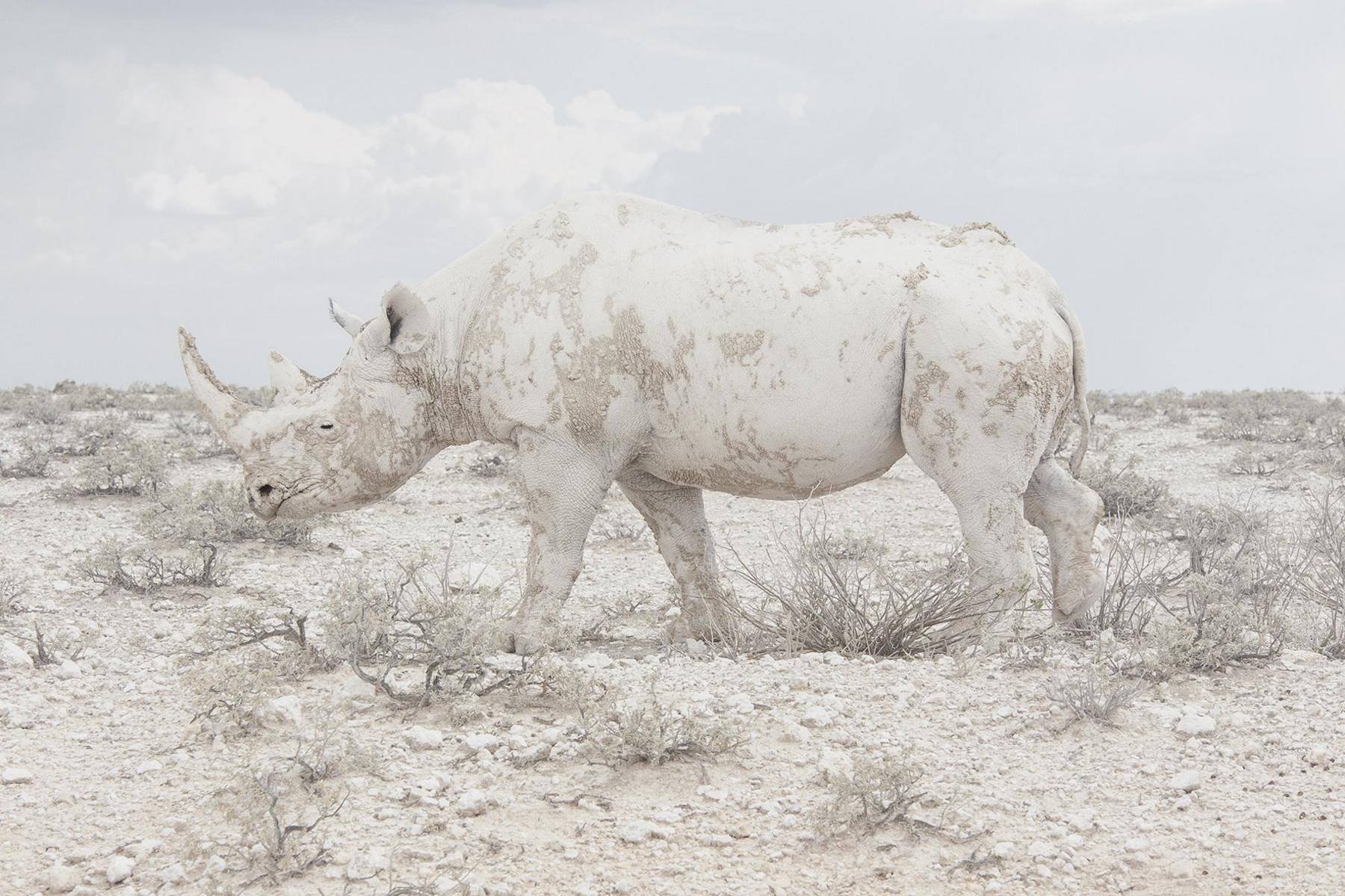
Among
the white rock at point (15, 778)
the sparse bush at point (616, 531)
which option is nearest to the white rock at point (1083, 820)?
the white rock at point (15, 778)

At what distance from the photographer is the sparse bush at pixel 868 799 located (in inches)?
151

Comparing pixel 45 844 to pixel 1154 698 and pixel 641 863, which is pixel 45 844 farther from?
pixel 1154 698

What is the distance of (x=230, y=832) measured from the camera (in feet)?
12.9

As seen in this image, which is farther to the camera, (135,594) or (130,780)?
(135,594)

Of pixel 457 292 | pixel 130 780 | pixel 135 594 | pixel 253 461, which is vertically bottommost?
pixel 135 594

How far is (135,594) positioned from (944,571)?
505 cm

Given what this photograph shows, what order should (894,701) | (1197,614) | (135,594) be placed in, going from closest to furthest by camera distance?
(894,701) → (1197,614) → (135,594)

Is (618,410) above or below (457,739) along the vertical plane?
above

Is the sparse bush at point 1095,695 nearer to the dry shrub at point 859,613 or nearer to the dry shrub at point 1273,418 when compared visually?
the dry shrub at point 859,613

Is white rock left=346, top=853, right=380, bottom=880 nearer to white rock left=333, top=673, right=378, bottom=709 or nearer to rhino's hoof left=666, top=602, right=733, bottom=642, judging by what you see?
white rock left=333, top=673, right=378, bottom=709

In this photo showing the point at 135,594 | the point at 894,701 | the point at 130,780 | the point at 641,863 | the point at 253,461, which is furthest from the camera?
the point at 135,594

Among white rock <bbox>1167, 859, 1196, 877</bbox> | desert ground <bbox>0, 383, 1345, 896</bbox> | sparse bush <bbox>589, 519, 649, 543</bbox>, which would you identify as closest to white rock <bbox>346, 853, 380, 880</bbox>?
desert ground <bbox>0, 383, 1345, 896</bbox>

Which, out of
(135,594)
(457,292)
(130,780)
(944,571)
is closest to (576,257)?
(457,292)

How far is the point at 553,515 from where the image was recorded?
237 inches
